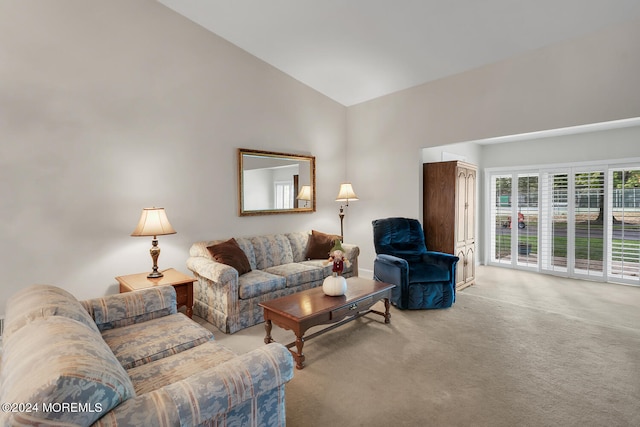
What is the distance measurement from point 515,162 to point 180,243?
6.05 metres

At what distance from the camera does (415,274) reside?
4090mm

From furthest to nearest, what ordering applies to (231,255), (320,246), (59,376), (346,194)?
(346,194)
(320,246)
(231,255)
(59,376)

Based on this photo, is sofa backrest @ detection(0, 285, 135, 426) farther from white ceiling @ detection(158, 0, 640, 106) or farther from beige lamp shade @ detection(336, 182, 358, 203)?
beige lamp shade @ detection(336, 182, 358, 203)

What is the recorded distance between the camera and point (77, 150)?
10.9 ft

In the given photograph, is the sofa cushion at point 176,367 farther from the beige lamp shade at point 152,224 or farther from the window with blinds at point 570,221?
the window with blinds at point 570,221

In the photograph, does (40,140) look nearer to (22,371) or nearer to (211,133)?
(211,133)

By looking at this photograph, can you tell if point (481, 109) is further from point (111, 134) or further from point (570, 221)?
point (111, 134)

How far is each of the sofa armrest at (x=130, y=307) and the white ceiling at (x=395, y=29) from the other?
3186mm

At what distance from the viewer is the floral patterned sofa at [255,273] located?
3406 mm

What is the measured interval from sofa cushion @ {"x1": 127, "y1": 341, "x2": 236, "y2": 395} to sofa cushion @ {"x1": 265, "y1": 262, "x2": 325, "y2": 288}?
190 centimetres

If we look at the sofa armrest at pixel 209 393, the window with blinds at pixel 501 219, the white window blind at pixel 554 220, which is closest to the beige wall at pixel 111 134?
the sofa armrest at pixel 209 393

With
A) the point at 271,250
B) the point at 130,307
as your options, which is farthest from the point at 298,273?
the point at 130,307

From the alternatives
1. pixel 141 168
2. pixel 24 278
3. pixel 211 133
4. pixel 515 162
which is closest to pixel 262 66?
pixel 211 133

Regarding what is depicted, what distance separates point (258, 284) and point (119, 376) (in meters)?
2.38
